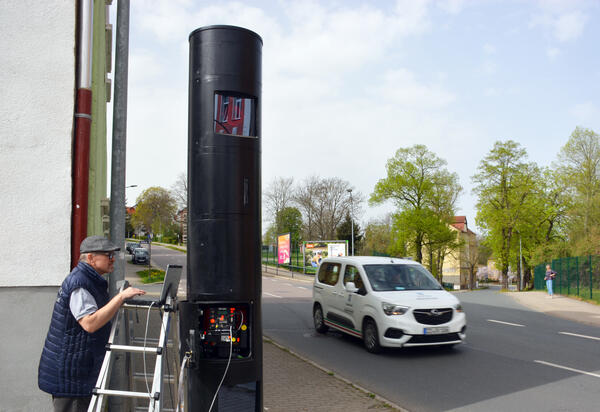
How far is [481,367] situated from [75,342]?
7136mm

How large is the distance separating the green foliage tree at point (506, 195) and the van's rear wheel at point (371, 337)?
131ft

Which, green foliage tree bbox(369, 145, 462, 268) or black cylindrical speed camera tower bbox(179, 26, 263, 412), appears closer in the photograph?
black cylindrical speed camera tower bbox(179, 26, 263, 412)

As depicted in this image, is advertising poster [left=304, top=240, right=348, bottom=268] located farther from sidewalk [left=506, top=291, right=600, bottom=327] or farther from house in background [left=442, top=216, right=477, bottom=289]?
house in background [left=442, top=216, right=477, bottom=289]

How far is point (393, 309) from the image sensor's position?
9.56 m

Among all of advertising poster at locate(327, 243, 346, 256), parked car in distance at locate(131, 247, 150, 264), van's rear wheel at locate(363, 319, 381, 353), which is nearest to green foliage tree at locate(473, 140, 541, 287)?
advertising poster at locate(327, 243, 346, 256)

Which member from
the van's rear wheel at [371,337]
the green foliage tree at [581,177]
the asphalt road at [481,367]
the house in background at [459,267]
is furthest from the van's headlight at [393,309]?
the house in background at [459,267]

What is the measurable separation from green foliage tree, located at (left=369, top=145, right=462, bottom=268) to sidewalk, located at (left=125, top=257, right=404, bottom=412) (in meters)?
44.5

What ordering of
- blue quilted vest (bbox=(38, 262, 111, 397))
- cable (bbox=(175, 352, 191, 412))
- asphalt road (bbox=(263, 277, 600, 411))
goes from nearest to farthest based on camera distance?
blue quilted vest (bbox=(38, 262, 111, 397)) < cable (bbox=(175, 352, 191, 412)) < asphalt road (bbox=(263, 277, 600, 411))

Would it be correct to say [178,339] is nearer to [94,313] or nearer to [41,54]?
[94,313]

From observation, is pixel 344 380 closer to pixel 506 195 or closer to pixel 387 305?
pixel 387 305

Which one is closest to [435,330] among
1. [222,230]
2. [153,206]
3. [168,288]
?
[222,230]

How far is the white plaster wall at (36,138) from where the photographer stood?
4.55 m

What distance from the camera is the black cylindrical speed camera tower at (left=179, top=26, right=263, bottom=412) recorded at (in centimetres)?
424

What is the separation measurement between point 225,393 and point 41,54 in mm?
3507
